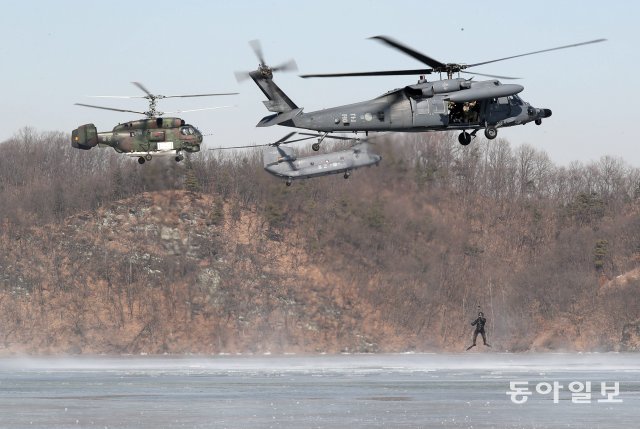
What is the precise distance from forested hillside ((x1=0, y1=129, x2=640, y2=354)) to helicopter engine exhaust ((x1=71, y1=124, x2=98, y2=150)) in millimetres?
23903

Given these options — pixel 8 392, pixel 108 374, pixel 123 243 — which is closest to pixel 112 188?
pixel 123 243

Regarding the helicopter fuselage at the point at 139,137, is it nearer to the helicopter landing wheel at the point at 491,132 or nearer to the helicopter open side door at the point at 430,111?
the helicopter open side door at the point at 430,111

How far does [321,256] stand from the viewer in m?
98.6

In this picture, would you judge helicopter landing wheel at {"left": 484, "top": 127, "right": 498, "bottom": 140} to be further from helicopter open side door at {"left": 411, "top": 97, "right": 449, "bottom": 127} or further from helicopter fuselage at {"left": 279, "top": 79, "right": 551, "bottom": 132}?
helicopter open side door at {"left": 411, "top": 97, "right": 449, "bottom": 127}

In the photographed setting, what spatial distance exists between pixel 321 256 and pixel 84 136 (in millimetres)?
36903

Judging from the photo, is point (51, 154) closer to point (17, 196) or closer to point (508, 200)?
point (17, 196)

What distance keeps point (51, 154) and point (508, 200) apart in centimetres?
4447

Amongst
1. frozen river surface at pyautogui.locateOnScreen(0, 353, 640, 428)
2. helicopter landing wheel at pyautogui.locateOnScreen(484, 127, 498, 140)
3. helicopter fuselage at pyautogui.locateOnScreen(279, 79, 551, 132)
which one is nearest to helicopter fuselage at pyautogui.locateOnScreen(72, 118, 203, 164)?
frozen river surface at pyautogui.locateOnScreen(0, 353, 640, 428)

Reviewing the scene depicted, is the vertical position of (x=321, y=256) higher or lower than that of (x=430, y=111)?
lower

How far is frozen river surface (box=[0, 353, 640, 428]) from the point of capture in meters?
33.8

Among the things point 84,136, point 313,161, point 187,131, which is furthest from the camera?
point 313,161

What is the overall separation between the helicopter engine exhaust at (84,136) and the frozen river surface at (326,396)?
13.7 m

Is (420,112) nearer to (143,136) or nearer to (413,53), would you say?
(413,53)

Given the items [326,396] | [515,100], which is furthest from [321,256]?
[326,396]
